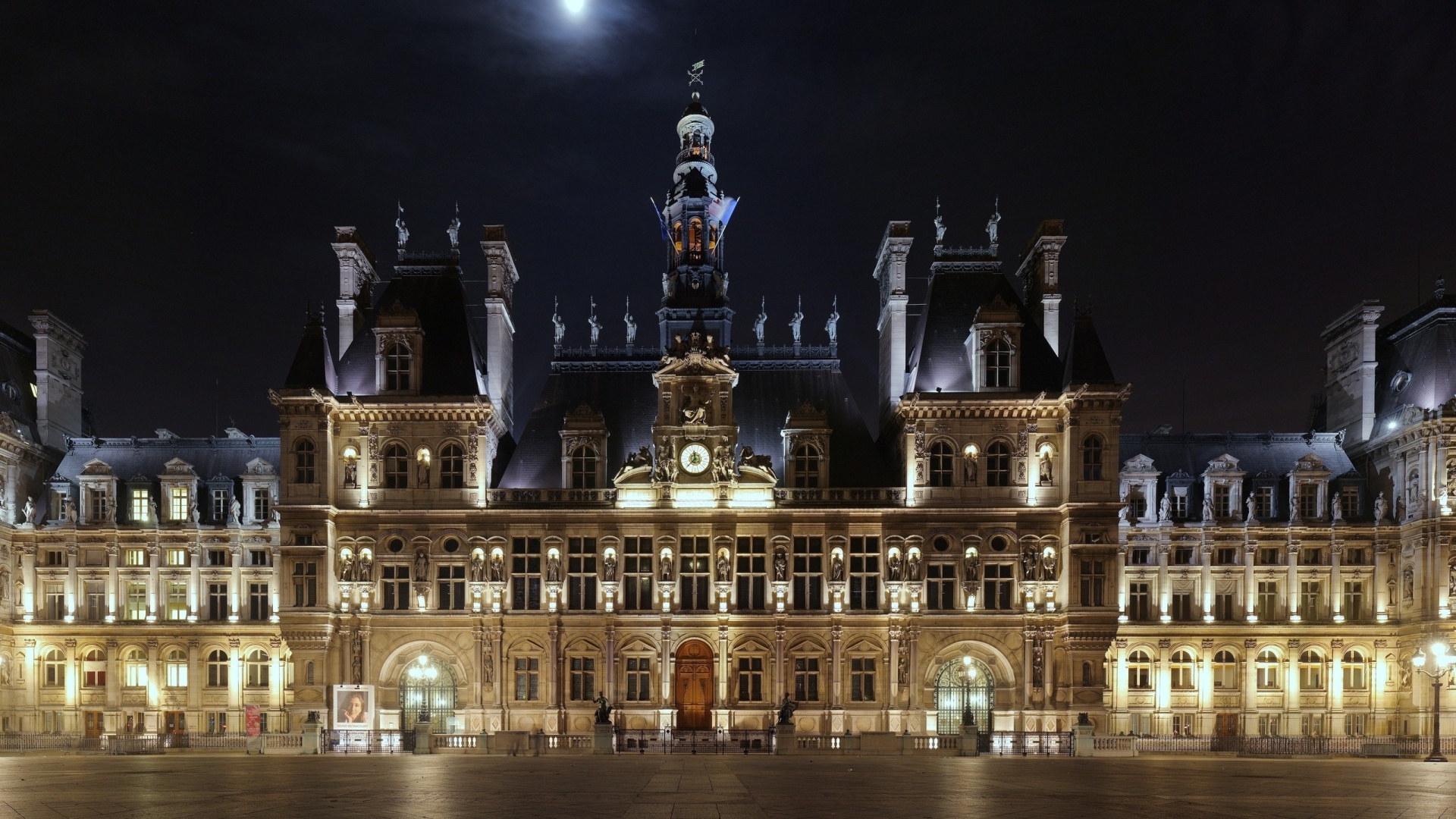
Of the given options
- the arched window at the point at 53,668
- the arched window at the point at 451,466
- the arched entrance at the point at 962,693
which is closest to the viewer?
the arched entrance at the point at 962,693

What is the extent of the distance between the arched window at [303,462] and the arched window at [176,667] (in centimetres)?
1204

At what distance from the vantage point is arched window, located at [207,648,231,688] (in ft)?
194

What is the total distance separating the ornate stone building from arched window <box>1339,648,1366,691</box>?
0.14m

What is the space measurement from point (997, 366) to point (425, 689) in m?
31.1

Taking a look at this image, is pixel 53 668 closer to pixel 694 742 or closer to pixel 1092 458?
pixel 694 742

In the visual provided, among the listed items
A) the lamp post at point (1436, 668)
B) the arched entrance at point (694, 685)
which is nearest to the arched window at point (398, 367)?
the arched entrance at point (694, 685)

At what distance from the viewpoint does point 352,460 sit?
5684cm

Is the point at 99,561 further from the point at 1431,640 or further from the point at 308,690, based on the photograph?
the point at 1431,640

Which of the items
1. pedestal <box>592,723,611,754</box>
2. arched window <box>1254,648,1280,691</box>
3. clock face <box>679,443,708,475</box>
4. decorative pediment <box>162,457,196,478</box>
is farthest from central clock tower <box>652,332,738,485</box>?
arched window <box>1254,648,1280,691</box>

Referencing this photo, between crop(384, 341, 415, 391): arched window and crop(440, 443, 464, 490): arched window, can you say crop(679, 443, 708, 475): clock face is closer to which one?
crop(440, 443, 464, 490): arched window

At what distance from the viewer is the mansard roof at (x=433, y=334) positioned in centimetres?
5828

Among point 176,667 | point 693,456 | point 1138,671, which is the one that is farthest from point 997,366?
point 176,667

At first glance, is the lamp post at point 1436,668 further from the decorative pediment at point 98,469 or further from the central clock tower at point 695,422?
the decorative pediment at point 98,469

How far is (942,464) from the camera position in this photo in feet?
186
